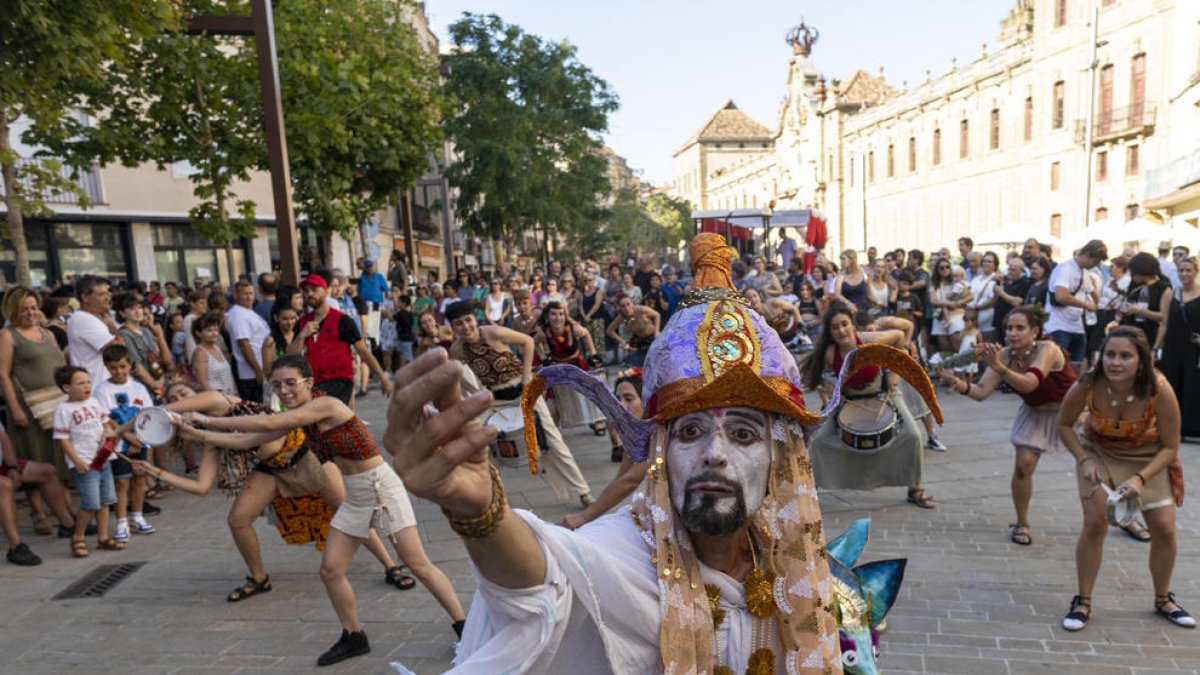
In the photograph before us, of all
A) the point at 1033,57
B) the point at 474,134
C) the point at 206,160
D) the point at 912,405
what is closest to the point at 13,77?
the point at 206,160

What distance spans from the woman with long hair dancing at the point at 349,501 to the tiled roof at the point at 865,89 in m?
61.1

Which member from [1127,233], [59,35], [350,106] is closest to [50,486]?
[59,35]

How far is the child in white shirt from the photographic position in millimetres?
6102

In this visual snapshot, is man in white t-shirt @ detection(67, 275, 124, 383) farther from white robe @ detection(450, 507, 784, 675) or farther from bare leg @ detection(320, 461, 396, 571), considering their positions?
white robe @ detection(450, 507, 784, 675)

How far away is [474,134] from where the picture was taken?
1051 inches

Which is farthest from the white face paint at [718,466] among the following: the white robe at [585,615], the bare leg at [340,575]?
the bare leg at [340,575]

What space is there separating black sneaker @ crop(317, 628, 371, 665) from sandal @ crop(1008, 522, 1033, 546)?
177 inches

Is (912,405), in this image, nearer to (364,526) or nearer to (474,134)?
(364,526)

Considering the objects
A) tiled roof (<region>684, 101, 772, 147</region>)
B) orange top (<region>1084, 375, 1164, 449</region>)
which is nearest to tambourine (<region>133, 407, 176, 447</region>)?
orange top (<region>1084, 375, 1164, 449</region>)

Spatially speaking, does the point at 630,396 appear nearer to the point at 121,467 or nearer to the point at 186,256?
the point at 121,467

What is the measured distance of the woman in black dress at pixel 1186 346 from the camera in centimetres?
766

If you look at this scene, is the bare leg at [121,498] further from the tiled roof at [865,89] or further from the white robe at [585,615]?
the tiled roof at [865,89]

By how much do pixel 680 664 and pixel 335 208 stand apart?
536 inches

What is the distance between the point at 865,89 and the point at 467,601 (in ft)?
208
